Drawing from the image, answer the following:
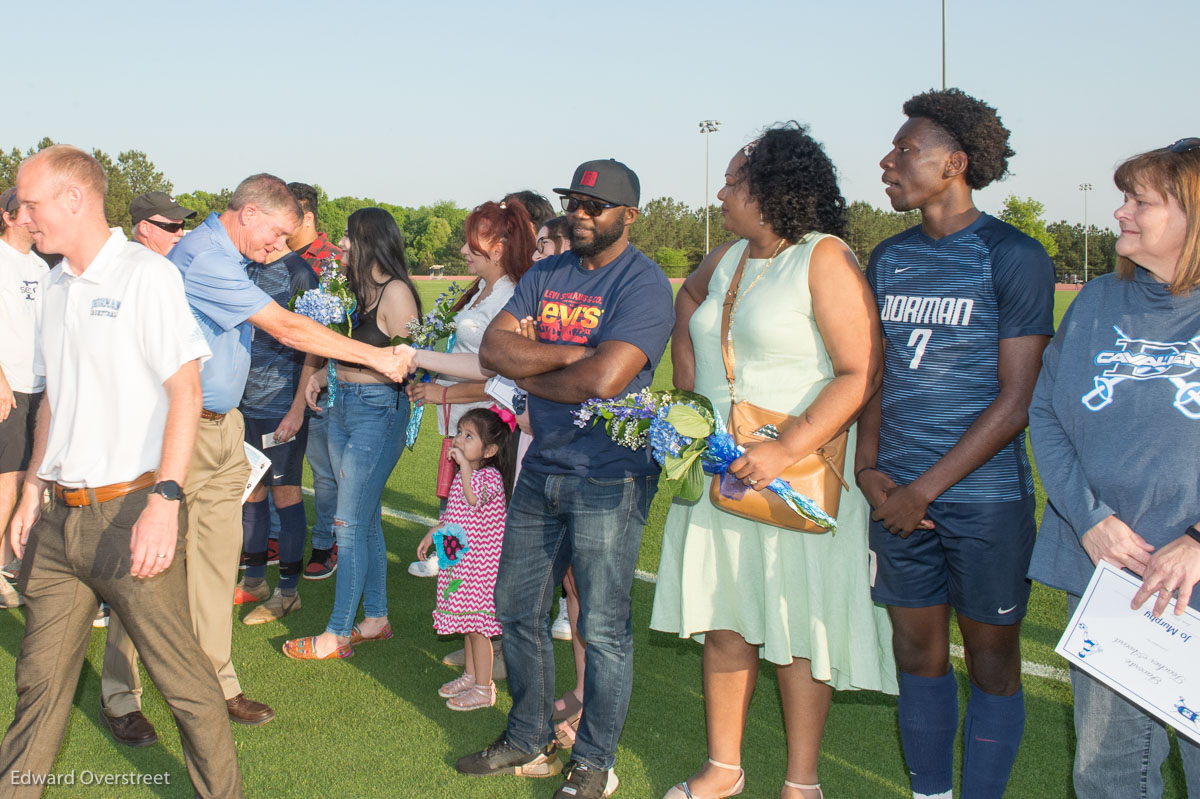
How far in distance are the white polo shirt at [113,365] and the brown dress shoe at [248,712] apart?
1.76m

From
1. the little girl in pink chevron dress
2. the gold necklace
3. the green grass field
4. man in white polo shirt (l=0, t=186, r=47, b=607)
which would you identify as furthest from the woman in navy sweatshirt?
man in white polo shirt (l=0, t=186, r=47, b=607)

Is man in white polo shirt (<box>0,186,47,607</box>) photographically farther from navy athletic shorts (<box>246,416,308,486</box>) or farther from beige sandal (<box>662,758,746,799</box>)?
beige sandal (<box>662,758,746,799</box>)

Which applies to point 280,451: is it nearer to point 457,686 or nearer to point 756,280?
point 457,686

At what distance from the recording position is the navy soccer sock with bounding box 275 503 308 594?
6.05 meters

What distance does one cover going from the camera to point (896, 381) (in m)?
3.47

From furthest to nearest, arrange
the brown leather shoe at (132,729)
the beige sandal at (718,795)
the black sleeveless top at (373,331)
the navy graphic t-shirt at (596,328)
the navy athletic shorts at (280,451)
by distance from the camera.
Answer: the navy athletic shorts at (280,451)
the black sleeveless top at (373,331)
the brown leather shoe at (132,729)
the beige sandal at (718,795)
the navy graphic t-shirt at (596,328)

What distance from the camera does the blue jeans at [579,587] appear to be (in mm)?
3695

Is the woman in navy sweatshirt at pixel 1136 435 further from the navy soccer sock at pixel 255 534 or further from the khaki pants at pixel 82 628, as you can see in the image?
the navy soccer sock at pixel 255 534

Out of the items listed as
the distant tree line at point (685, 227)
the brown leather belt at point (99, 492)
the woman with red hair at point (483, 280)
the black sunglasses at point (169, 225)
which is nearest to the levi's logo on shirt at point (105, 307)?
the brown leather belt at point (99, 492)

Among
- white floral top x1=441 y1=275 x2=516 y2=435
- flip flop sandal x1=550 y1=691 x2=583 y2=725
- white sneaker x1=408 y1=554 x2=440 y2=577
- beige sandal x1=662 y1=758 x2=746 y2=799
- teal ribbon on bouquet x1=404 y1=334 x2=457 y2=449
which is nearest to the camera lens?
beige sandal x1=662 y1=758 x2=746 y2=799

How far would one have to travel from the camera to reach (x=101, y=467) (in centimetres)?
316

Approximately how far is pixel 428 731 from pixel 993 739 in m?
2.52

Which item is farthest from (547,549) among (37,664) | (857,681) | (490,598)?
(37,664)

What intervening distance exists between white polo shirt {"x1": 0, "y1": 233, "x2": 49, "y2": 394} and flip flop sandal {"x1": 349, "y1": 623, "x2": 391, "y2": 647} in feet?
8.46
